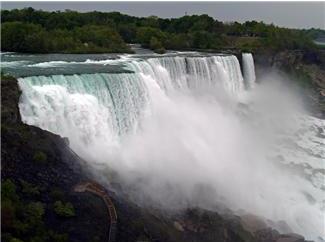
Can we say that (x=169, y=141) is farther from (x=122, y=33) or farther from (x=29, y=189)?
(x=122, y=33)

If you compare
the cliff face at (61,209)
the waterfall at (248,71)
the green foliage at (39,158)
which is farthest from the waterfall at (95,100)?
the waterfall at (248,71)

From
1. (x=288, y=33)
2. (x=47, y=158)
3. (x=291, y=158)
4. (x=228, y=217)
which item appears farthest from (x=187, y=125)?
(x=288, y=33)

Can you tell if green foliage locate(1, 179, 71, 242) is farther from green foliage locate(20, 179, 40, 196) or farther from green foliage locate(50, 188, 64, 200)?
green foliage locate(50, 188, 64, 200)

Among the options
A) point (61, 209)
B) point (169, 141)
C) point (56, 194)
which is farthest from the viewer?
point (169, 141)

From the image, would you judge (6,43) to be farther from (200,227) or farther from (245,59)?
(200,227)

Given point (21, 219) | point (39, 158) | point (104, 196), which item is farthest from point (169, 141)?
point (21, 219)

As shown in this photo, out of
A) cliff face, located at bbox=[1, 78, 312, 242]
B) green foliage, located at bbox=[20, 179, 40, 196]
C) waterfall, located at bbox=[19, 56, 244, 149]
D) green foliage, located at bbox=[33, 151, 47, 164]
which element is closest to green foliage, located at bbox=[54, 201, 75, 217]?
cliff face, located at bbox=[1, 78, 312, 242]
